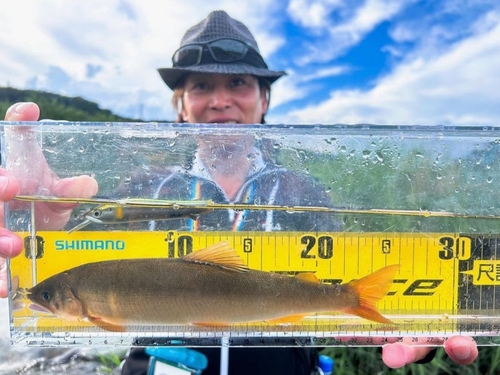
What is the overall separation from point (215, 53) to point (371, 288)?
1.86m

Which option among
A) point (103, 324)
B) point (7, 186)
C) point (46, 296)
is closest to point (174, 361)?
point (103, 324)

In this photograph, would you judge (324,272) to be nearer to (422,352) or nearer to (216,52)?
(422,352)

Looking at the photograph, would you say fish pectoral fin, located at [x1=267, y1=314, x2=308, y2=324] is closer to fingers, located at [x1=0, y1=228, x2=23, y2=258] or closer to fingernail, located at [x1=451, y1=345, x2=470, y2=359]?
fingernail, located at [x1=451, y1=345, x2=470, y2=359]

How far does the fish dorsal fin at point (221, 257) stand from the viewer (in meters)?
1.35

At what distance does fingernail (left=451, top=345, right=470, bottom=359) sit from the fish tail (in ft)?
1.15

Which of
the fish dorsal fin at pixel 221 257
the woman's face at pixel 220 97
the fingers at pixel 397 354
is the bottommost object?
the fingers at pixel 397 354

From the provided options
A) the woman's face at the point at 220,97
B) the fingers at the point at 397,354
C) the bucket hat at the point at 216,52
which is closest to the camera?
the fingers at the point at 397,354

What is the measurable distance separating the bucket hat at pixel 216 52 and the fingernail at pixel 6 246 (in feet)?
5.18

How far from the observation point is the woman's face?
9.23ft

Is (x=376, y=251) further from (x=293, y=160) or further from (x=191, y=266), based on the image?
(x=191, y=266)

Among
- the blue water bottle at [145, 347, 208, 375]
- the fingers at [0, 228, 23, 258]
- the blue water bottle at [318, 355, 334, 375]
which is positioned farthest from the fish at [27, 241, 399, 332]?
the blue water bottle at [318, 355, 334, 375]

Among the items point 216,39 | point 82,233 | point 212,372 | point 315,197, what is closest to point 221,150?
point 315,197

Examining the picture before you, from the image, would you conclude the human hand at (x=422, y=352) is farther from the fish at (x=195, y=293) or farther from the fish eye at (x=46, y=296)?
the fish eye at (x=46, y=296)

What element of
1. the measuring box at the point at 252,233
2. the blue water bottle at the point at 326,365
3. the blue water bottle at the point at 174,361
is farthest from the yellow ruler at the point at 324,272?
the blue water bottle at the point at 326,365
